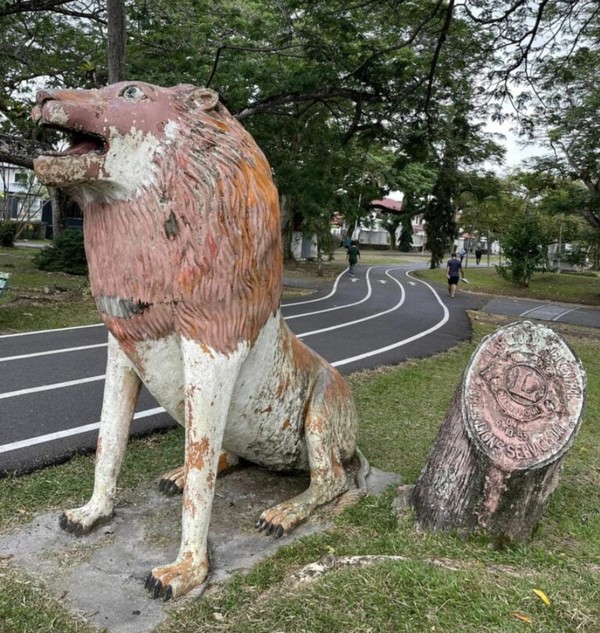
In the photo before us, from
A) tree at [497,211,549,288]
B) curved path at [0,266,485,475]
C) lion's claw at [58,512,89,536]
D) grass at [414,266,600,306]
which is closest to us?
lion's claw at [58,512,89,536]

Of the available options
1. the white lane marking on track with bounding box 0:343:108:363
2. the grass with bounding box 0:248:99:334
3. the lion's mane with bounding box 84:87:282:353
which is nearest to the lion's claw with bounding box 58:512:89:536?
the lion's mane with bounding box 84:87:282:353

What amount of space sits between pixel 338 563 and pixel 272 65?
10731 mm

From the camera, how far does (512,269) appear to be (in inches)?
945

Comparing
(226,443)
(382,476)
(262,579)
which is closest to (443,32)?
(382,476)

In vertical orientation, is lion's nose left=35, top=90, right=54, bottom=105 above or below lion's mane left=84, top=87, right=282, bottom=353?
above

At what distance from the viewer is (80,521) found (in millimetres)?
3064

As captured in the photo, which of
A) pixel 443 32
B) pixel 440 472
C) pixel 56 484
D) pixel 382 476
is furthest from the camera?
pixel 443 32

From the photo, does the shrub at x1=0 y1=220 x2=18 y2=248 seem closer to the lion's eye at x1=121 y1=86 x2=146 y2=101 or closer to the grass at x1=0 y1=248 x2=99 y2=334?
the grass at x1=0 y1=248 x2=99 y2=334

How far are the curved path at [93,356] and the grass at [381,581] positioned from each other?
0.69 metres

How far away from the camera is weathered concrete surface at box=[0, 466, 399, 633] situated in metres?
2.53

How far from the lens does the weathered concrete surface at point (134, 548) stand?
2527mm

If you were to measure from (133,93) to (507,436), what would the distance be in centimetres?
237

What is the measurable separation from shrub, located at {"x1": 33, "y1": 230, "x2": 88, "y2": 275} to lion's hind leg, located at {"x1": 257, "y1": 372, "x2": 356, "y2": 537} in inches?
Result: 544

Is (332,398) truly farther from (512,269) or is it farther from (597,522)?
(512,269)
